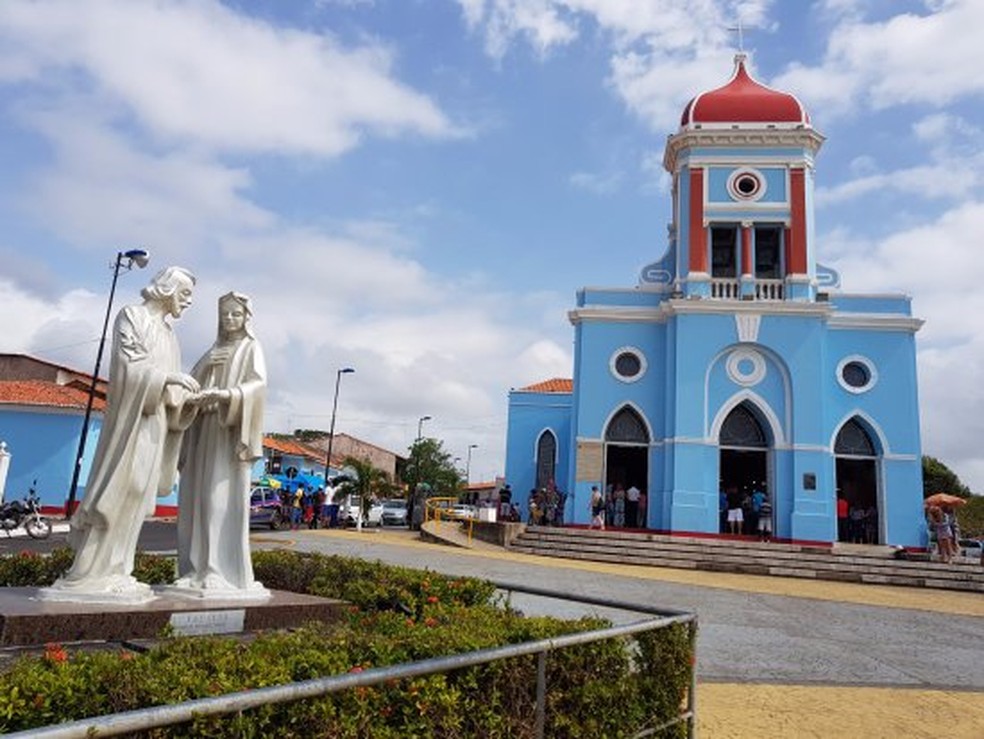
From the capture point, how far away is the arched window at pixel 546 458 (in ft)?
89.4

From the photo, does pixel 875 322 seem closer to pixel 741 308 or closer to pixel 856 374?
pixel 856 374

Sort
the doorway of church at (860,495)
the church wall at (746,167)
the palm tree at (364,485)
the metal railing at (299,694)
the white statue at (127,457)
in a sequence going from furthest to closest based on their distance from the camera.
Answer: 1. the palm tree at (364,485)
2. the church wall at (746,167)
3. the doorway of church at (860,495)
4. the white statue at (127,457)
5. the metal railing at (299,694)

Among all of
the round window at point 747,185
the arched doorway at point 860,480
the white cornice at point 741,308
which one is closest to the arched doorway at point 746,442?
the arched doorway at point 860,480

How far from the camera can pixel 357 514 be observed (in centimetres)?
3125

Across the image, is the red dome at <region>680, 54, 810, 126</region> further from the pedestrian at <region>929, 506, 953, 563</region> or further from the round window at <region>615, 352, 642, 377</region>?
the pedestrian at <region>929, 506, 953, 563</region>

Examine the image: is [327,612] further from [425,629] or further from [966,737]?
[966,737]

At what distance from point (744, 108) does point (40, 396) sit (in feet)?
84.6

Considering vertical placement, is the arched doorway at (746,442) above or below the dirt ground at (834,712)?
above

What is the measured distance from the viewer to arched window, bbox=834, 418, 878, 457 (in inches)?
898

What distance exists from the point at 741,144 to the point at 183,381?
73.7 ft

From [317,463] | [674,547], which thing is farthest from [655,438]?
[317,463]

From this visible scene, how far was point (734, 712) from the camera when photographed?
19.4ft

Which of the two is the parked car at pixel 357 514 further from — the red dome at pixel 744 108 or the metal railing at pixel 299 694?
→ the metal railing at pixel 299 694

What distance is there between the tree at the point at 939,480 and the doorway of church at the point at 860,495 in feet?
111
